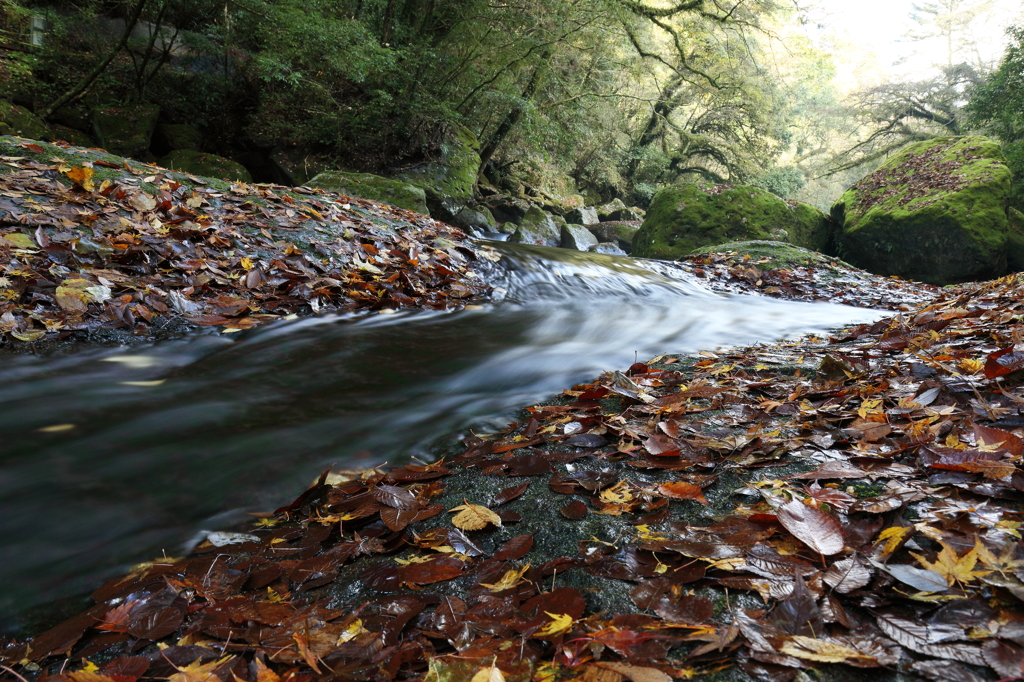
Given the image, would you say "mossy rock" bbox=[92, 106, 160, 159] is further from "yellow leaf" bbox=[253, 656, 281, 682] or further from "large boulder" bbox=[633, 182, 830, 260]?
"yellow leaf" bbox=[253, 656, 281, 682]

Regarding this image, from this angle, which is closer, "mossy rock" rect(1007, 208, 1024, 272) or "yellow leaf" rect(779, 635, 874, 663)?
"yellow leaf" rect(779, 635, 874, 663)

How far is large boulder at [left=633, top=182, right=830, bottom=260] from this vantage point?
38.6 ft

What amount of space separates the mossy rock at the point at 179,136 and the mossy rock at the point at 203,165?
691mm

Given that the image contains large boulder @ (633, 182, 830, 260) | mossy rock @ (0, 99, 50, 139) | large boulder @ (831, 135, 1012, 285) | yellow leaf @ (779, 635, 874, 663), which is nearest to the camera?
yellow leaf @ (779, 635, 874, 663)

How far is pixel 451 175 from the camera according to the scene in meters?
12.4

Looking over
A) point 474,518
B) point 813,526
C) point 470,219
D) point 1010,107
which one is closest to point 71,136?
point 470,219

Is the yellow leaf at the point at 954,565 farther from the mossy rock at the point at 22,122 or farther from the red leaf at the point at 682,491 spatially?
the mossy rock at the point at 22,122

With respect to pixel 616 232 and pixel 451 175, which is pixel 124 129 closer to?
pixel 451 175

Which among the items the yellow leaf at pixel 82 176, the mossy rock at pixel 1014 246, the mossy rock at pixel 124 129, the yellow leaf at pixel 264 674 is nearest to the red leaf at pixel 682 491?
the yellow leaf at pixel 264 674

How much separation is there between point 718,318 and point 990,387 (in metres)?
3.85

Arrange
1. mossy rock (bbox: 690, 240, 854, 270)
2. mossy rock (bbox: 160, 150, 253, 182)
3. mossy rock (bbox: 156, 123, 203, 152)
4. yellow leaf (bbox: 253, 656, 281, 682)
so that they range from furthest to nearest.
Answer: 1. mossy rock (bbox: 156, 123, 203, 152)
2. mossy rock (bbox: 160, 150, 253, 182)
3. mossy rock (bbox: 690, 240, 854, 270)
4. yellow leaf (bbox: 253, 656, 281, 682)

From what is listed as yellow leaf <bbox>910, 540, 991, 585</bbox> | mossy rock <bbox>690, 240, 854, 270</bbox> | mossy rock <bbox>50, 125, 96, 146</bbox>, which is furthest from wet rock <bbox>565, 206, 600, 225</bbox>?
yellow leaf <bbox>910, 540, 991, 585</bbox>

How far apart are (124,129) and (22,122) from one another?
1.63 m

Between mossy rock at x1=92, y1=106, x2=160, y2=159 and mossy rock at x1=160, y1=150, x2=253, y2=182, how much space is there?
510mm
